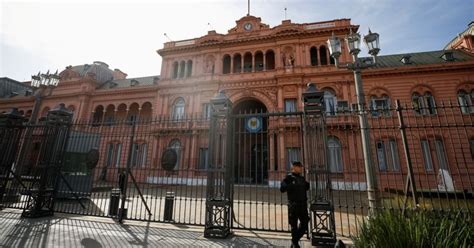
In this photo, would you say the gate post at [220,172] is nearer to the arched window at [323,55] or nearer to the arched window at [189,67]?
the arched window at [323,55]

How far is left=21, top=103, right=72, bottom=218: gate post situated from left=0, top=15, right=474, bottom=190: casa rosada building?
7549 mm

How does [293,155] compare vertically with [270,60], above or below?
below

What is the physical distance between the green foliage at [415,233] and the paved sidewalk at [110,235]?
73.5 inches

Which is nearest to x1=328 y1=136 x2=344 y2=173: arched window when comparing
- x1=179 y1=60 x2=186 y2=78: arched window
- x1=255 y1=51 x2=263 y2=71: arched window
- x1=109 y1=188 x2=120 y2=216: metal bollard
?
x1=255 y1=51 x2=263 y2=71: arched window

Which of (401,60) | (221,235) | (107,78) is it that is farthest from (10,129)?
(401,60)

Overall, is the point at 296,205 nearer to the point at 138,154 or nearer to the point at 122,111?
the point at 138,154

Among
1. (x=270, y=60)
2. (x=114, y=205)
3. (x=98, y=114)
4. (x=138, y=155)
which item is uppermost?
(x=270, y=60)

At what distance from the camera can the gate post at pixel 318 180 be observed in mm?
4551

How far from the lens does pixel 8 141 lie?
790 centimetres

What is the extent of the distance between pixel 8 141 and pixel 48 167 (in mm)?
2954

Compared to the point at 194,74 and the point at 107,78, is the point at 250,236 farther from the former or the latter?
the point at 107,78

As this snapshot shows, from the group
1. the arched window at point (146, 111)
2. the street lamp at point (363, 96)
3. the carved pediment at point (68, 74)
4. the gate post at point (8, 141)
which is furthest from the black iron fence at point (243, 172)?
the carved pediment at point (68, 74)

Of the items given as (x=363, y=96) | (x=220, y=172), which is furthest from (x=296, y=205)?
(x=363, y=96)

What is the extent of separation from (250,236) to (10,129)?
31.9 feet
